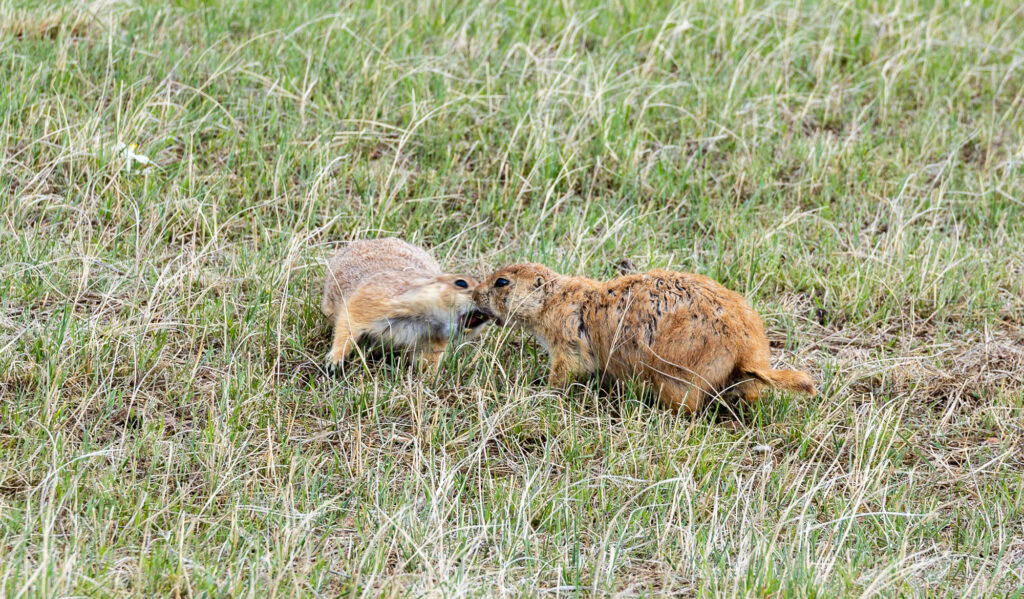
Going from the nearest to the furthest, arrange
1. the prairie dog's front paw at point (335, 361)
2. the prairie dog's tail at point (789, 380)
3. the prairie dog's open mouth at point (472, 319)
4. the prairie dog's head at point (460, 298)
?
the prairie dog's tail at point (789, 380) → the prairie dog's front paw at point (335, 361) → the prairie dog's head at point (460, 298) → the prairie dog's open mouth at point (472, 319)

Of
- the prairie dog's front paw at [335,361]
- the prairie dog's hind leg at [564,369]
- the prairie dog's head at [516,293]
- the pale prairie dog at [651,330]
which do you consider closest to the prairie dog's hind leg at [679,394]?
the pale prairie dog at [651,330]

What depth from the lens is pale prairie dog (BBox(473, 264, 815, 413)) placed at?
15.8 ft

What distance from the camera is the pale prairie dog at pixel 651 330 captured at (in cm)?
480

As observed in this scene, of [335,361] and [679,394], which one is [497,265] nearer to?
[335,361]

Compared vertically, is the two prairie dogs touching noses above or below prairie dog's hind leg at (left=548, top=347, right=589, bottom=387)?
above

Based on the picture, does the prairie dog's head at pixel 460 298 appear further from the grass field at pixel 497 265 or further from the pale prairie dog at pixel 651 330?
the grass field at pixel 497 265

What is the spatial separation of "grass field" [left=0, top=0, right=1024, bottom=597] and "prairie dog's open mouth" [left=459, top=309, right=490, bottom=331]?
0.16m

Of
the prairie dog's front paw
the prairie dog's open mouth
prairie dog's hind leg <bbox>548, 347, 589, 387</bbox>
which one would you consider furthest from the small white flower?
prairie dog's hind leg <bbox>548, 347, 589, 387</bbox>

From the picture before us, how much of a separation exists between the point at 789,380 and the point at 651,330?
2.06ft

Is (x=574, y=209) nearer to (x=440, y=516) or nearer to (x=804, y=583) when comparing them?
(x=440, y=516)

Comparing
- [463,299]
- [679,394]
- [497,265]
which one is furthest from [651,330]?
[497,265]

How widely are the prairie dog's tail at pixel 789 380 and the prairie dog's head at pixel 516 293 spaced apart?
1076 mm

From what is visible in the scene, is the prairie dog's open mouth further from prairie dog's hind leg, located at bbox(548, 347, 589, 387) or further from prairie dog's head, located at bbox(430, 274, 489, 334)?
prairie dog's hind leg, located at bbox(548, 347, 589, 387)

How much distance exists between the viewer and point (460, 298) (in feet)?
17.2
